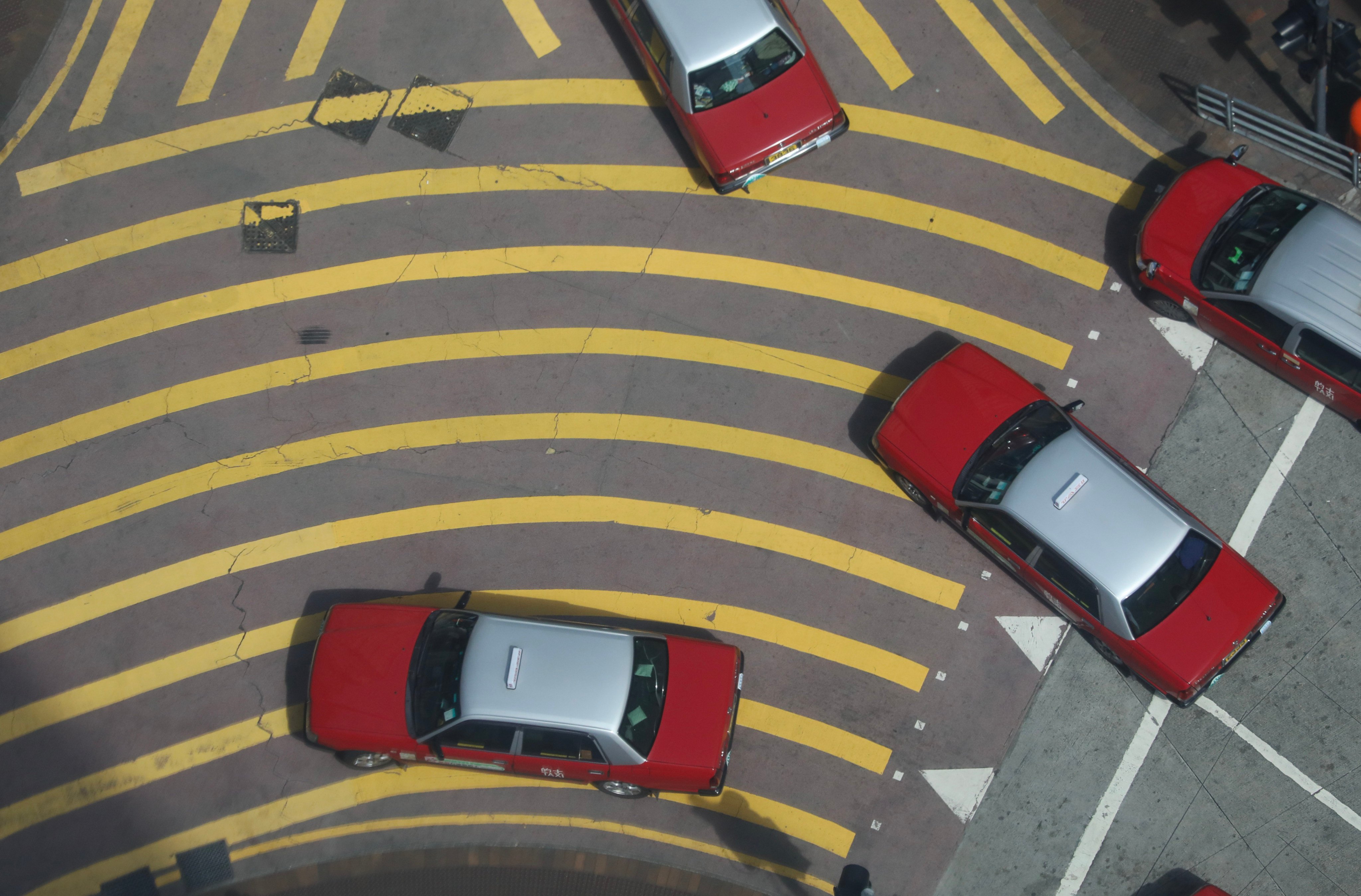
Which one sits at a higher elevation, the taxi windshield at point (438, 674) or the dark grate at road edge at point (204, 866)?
the taxi windshield at point (438, 674)

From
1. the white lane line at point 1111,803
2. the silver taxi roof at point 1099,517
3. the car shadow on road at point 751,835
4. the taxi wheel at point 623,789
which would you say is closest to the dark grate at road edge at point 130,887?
the taxi wheel at point 623,789

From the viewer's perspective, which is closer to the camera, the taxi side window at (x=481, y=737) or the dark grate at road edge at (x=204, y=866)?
the taxi side window at (x=481, y=737)

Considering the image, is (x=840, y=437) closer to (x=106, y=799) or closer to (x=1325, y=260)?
(x=1325, y=260)

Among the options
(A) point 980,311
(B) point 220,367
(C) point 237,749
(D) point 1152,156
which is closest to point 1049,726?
(A) point 980,311

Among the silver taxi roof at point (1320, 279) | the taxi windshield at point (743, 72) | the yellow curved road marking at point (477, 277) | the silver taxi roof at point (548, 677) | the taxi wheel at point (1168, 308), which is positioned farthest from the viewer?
the yellow curved road marking at point (477, 277)

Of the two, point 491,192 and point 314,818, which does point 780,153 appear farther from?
point 314,818

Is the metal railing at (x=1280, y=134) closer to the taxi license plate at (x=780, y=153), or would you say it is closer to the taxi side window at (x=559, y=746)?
the taxi license plate at (x=780, y=153)
